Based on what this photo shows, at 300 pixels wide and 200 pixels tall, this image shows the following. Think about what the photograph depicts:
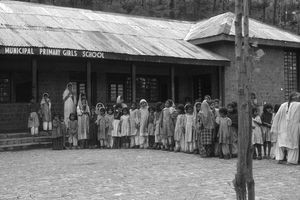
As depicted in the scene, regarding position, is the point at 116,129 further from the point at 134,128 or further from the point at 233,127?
the point at 233,127

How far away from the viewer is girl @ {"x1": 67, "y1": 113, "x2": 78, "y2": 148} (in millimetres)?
13070

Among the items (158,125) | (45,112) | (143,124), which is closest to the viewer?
(158,125)

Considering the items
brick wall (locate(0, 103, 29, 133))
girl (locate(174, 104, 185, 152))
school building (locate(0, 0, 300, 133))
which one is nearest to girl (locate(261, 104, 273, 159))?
girl (locate(174, 104, 185, 152))

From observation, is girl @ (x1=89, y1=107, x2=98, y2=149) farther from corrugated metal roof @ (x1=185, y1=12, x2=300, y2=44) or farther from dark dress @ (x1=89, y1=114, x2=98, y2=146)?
corrugated metal roof @ (x1=185, y1=12, x2=300, y2=44)

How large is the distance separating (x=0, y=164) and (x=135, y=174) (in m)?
3.37

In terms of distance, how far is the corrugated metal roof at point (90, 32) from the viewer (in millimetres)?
14453

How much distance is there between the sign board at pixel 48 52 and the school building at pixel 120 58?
3 centimetres

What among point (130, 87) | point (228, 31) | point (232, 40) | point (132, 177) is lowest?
point (132, 177)

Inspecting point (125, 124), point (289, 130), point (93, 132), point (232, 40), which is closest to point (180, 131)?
point (125, 124)

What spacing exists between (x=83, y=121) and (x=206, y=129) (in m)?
4.18

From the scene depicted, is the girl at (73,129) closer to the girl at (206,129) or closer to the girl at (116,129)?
the girl at (116,129)

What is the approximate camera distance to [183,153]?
38.5ft

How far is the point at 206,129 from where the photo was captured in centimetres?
1068

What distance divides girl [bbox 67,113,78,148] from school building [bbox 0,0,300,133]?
167cm
